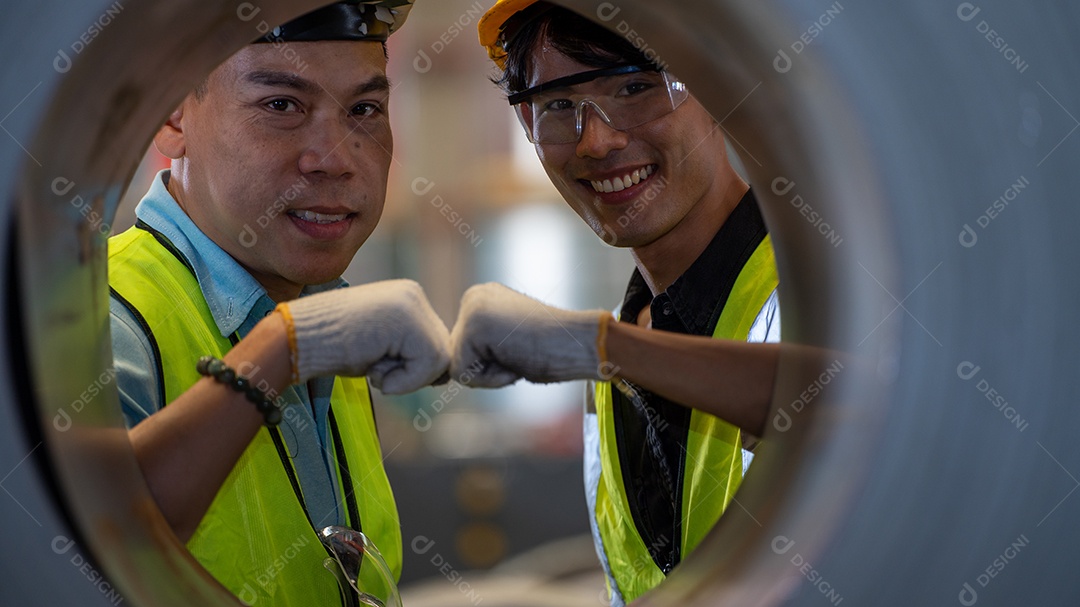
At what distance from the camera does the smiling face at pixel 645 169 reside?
115cm

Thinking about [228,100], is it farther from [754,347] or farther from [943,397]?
[943,397]

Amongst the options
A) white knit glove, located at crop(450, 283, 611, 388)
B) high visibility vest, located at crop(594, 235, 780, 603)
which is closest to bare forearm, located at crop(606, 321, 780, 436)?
white knit glove, located at crop(450, 283, 611, 388)

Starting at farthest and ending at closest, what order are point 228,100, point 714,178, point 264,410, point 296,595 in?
point 714,178 < point 228,100 < point 296,595 < point 264,410

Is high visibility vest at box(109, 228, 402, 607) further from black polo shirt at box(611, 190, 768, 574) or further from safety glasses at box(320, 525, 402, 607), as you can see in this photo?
black polo shirt at box(611, 190, 768, 574)

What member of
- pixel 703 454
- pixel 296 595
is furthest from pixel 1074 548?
pixel 296 595

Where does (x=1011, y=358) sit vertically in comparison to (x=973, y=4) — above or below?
below

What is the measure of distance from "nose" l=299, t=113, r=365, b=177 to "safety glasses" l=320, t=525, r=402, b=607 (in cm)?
40

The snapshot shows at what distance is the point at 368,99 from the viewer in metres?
1.07

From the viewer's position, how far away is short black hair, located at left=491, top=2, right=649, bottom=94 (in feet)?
3.64

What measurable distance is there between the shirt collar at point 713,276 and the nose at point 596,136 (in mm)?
172

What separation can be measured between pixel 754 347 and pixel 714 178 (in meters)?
0.55

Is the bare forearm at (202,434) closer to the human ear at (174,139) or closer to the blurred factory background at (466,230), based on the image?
the human ear at (174,139)

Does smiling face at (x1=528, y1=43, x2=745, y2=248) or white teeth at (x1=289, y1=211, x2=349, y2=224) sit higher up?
smiling face at (x1=528, y1=43, x2=745, y2=248)

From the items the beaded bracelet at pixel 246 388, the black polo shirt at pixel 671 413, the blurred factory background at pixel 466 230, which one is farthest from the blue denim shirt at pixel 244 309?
the blurred factory background at pixel 466 230
